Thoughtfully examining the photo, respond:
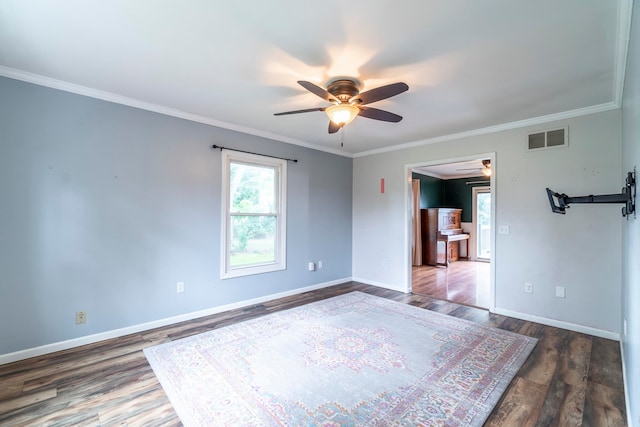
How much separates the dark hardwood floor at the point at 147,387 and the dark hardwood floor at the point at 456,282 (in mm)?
1329

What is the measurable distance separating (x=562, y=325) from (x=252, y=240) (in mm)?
3880

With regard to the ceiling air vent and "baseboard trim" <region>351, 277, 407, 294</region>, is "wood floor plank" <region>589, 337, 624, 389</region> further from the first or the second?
"baseboard trim" <region>351, 277, 407, 294</region>

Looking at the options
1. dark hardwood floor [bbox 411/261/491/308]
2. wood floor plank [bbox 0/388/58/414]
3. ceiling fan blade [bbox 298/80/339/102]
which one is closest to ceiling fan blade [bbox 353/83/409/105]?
ceiling fan blade [bbox 298/80/339/102]

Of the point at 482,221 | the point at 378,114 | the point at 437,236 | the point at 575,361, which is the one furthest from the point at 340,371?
the point at 482,221

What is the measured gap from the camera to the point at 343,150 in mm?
5172

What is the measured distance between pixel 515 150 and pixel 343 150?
8.46 ft

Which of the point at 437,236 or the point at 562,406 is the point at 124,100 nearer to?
the point at 562,406

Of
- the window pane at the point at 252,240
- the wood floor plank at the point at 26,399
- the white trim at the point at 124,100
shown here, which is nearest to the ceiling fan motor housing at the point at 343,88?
the white trim at the point at 124,100

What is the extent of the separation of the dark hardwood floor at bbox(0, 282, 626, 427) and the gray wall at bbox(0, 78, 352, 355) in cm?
36

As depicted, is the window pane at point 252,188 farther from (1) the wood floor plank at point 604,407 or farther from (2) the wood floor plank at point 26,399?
(1) the wood floor plank at point 604,407

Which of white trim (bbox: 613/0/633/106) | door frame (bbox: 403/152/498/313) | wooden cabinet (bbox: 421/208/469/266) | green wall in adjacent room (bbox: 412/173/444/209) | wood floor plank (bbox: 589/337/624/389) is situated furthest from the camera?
green wall in adjacent room (bbox: 412/173/444/209)

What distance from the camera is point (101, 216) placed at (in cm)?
285

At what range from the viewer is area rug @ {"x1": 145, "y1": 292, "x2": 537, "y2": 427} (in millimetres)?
1853

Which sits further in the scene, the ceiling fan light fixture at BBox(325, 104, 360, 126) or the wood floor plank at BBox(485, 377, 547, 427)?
the ceiling fan light fixture at BBox(325, 104, 360, 126)
